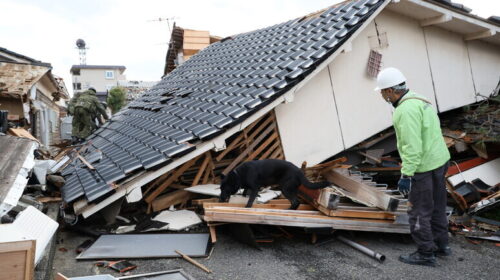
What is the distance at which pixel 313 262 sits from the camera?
4.12 meters

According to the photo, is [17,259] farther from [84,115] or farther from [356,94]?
[84,115]

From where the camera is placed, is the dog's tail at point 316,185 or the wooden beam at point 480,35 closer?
the dog's tail at point 316,185

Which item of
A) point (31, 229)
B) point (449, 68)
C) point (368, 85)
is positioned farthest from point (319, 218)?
point (449, 68)

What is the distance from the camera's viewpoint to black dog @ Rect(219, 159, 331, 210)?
5088mm

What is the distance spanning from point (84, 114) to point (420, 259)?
9986 millimetres

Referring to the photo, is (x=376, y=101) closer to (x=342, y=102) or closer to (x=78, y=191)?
(x=342, y=102)

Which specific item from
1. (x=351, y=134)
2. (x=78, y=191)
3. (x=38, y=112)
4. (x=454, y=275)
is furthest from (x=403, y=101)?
(x=38, y=112)

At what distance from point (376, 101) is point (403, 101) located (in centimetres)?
334

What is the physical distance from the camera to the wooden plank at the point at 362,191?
444 centimetres

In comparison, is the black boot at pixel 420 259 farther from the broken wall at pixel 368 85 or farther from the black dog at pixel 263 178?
the broken wall at pixel 368 85

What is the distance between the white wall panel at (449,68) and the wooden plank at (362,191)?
3.96m

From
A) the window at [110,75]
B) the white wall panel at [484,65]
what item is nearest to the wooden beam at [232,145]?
the white wall panel at [484,65]

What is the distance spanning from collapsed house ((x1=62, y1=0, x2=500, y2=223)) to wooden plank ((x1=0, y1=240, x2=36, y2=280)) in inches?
75.4

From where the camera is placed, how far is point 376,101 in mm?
7125
